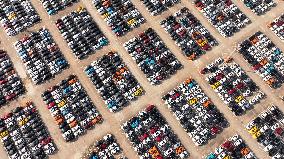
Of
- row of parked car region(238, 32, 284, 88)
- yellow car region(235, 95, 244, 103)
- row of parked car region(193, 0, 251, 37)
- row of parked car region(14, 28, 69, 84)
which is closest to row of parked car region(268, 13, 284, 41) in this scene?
row of parked car region(238, 32, 284, 88)

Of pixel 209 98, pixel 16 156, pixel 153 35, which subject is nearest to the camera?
pixel 16 156

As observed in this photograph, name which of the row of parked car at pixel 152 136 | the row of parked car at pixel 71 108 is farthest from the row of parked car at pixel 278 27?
the row of parked car at pixel 71 108

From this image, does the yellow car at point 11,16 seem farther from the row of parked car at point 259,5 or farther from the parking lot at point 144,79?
the row of parked car at point 259,5

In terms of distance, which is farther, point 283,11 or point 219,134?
point 283,11

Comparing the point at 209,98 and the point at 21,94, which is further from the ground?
the point at 21,94

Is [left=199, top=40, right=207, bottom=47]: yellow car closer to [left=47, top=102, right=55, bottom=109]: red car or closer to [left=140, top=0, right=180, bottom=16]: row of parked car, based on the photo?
[left=140, top=0, right=180, bottom=16]: row of parked car

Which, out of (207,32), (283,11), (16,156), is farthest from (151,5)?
(16,156)

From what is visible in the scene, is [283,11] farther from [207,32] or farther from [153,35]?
[153,35]
